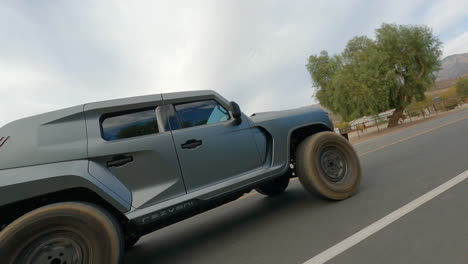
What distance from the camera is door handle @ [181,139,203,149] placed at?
2.86m

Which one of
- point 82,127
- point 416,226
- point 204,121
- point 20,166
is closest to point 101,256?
point 20,166

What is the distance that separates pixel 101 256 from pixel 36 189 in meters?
0.73

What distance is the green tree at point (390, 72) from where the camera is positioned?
21.7m

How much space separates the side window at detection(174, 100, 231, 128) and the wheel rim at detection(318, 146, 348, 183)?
1.46m

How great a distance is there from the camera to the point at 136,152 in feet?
8.55

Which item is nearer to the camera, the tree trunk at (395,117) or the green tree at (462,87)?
the tree trunk at (395,117)

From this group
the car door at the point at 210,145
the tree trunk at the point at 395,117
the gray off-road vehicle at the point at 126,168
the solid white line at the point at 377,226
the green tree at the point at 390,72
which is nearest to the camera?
the gray off-road vehicle at the point at 126,168

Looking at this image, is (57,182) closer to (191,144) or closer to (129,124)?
(129,124)

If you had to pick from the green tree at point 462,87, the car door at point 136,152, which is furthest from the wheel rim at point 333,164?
the green tree at point 462,87

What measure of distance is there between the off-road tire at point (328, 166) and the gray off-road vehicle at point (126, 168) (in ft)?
0.07

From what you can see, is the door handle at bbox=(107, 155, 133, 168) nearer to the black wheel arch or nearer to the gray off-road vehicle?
the gray off-road vehicle

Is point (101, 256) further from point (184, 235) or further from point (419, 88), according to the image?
point (419, 88)

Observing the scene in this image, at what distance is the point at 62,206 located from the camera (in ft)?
7.16

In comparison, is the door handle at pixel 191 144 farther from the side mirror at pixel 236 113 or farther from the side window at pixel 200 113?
the side mirror at pixel 236 113
